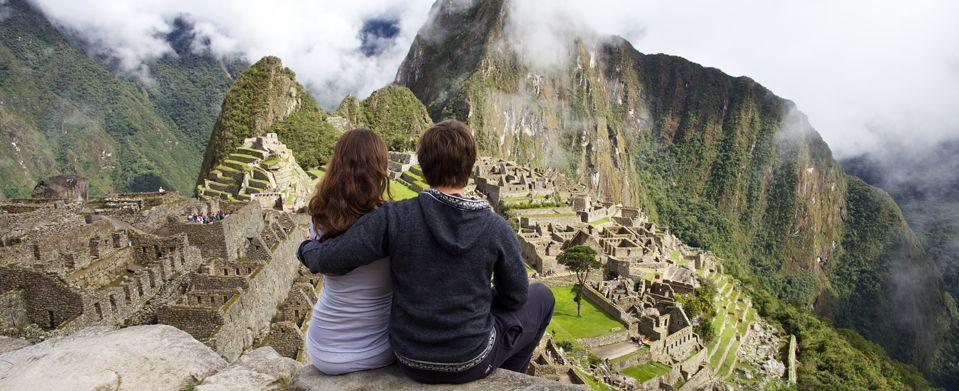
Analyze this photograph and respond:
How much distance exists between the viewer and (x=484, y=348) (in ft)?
13.4

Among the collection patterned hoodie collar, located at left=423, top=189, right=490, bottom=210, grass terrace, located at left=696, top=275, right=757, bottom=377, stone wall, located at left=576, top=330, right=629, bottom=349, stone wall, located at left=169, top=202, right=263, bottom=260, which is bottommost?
A: grass terrace, located at left=696, top=275, right=757, bottom=377

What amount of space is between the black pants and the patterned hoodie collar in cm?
105

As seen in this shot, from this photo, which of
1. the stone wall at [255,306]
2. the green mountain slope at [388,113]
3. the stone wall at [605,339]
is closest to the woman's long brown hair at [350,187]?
the stone wall at [255,306]

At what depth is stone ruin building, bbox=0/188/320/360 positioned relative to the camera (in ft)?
32.7

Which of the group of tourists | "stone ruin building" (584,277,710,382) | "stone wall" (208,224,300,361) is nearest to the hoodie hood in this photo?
"stone wall" (208,224,300,361)

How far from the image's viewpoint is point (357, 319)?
13.8 ft

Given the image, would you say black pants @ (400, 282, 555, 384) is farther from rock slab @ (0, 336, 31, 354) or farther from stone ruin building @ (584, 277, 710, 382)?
stone ruin building @ (584, 277, 710, 382)

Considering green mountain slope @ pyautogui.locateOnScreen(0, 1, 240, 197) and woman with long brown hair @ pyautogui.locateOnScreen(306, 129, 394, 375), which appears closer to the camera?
woman with long brown hair @ pyautogui.locateOnScreen(306, 129, 394, 375)

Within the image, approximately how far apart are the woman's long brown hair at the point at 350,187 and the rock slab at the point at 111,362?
6.02 ft

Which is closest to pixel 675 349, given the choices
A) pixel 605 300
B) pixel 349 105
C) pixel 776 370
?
pixel 605 300

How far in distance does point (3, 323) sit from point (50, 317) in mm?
750

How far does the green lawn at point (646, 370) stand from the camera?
21547mm

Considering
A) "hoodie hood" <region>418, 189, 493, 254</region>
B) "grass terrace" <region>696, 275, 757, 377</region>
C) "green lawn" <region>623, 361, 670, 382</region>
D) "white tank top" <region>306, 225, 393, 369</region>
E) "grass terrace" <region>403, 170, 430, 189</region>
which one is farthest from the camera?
"grass terrace" <region>403, 170, 430, 189</region>

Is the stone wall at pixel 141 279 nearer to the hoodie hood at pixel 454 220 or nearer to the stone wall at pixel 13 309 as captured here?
the stone wall at pixel 13 309
